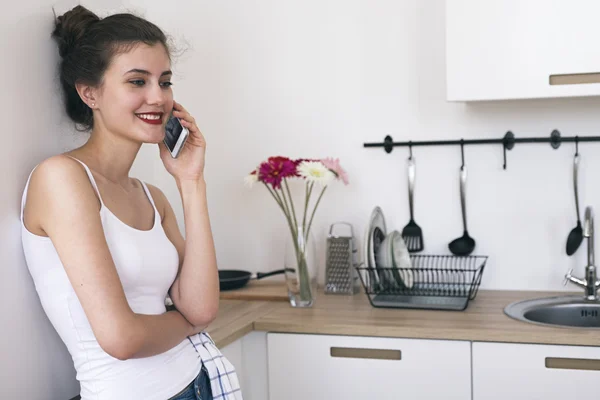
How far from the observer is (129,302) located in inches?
60.7

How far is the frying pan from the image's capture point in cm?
257

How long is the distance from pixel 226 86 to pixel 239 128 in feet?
0.55

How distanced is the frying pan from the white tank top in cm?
94

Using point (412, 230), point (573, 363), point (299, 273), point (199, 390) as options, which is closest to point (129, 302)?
point (199, 390)

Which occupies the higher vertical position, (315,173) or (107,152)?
(107,152)

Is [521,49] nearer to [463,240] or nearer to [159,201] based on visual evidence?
[463,240]

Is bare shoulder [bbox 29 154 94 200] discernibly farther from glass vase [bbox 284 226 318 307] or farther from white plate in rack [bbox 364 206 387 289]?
white plate in rack [bbox 364 206 387 289]

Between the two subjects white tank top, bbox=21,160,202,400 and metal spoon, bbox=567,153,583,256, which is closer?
white tank top, bbox=21,160,202,400

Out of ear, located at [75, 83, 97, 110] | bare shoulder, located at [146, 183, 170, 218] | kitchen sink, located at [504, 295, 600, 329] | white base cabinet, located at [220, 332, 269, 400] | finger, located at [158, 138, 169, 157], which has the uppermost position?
ear, located at [75, 83, 97, 110]

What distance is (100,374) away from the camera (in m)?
1.46

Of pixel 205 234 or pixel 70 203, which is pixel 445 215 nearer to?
pixel 205 234

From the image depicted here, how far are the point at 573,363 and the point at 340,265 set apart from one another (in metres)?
0.85

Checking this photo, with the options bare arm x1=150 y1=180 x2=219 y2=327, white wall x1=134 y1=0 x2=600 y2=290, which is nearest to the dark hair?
bare arm x1=150 y1=180 x2=219 y2=327

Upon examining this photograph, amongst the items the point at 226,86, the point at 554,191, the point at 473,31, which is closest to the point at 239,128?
the point at 226,86
